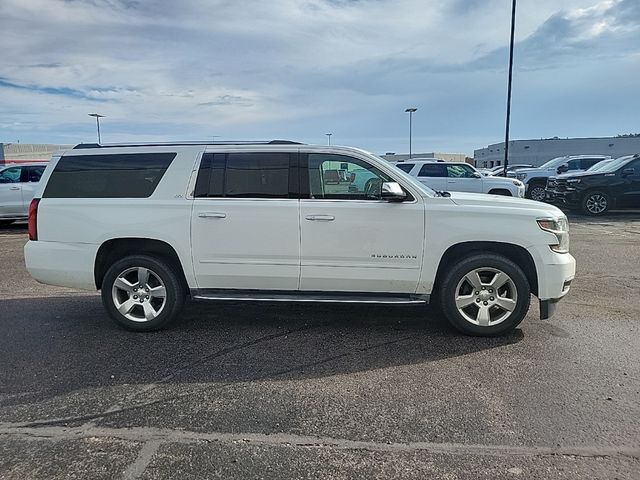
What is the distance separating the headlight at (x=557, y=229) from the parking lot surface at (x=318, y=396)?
0.90 meters

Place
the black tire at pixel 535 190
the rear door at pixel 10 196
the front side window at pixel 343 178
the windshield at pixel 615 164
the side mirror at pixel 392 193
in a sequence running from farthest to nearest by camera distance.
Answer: the black tire at pixel 535 190, the windshield at pixel 615 164, the rear door at pixel 10 196, the front side window at pixel 343 178, the side mirror at pixel 392 193

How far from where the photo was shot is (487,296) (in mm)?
4672

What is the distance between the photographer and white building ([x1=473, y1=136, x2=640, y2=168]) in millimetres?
53594

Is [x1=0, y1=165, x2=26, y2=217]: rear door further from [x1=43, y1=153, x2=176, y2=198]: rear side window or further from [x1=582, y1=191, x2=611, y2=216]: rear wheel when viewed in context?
[x1=582, y1=191, x2=611, y2=216]: rear wheel

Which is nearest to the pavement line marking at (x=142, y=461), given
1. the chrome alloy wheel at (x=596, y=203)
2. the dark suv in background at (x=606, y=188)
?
the dark suv in background at (x=606, y=188)

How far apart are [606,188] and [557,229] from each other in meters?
12.4

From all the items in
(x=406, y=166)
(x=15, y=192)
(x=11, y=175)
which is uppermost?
(x=406, y=166)

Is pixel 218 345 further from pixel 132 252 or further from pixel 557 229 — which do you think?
pixel 557 229

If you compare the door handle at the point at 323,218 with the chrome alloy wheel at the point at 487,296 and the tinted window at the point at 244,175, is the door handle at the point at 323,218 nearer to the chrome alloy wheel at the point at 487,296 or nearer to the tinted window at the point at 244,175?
the tinted window at the point at 244,175

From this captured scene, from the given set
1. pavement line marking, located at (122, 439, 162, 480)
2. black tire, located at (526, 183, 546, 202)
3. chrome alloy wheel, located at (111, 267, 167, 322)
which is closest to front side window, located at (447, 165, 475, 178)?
black tire, located at (526, 183, 546, 202)

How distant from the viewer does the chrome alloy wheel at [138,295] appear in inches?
194

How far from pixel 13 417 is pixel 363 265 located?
3.03 m

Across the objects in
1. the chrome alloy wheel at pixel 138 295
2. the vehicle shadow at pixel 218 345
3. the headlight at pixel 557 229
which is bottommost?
the vehicle shadow at pixel 218 345

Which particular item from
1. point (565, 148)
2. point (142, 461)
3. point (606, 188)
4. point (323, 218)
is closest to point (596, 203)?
point (606, 188)
